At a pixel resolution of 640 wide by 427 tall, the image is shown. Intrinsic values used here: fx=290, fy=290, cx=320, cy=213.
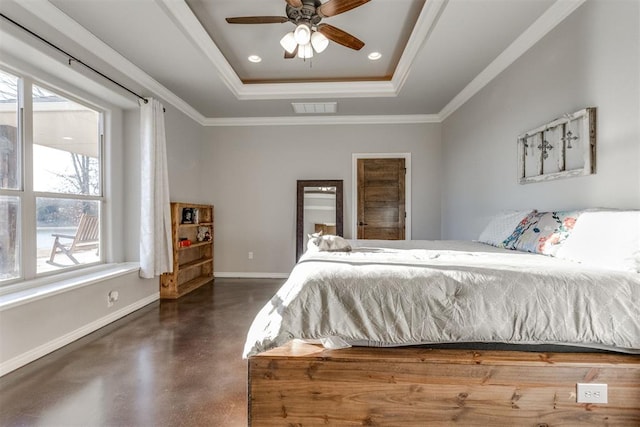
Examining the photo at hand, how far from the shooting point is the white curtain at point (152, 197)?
10.4ft

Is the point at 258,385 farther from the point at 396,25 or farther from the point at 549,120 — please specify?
the point at 396,25

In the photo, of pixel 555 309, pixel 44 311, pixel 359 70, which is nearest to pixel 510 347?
pixel 555 309

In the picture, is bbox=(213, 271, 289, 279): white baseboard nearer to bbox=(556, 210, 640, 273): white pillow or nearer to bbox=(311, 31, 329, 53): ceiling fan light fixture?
bbox=(311, 31, 329, 53): ceiling fan light fixture

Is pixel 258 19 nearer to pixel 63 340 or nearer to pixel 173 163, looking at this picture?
pixel 173 163

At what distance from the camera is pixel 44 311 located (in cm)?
215

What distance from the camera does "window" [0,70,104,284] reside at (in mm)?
2223

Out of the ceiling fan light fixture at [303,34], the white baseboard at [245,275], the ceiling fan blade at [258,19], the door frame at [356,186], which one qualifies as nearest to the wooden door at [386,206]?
the door frame at [356,186]

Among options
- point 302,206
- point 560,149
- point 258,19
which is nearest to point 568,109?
point 560,149

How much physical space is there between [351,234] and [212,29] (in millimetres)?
3193

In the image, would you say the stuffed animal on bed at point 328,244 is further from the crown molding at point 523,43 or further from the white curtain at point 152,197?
the crown molding at point 523,43

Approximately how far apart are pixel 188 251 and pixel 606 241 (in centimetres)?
→ 439

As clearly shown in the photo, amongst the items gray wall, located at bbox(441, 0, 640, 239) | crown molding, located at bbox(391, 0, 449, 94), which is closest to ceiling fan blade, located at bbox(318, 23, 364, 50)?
crown molding, located at bbox(391, 0, 449, 94)

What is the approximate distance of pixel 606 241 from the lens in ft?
4.75

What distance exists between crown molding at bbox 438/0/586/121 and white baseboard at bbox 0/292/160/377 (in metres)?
4.53
